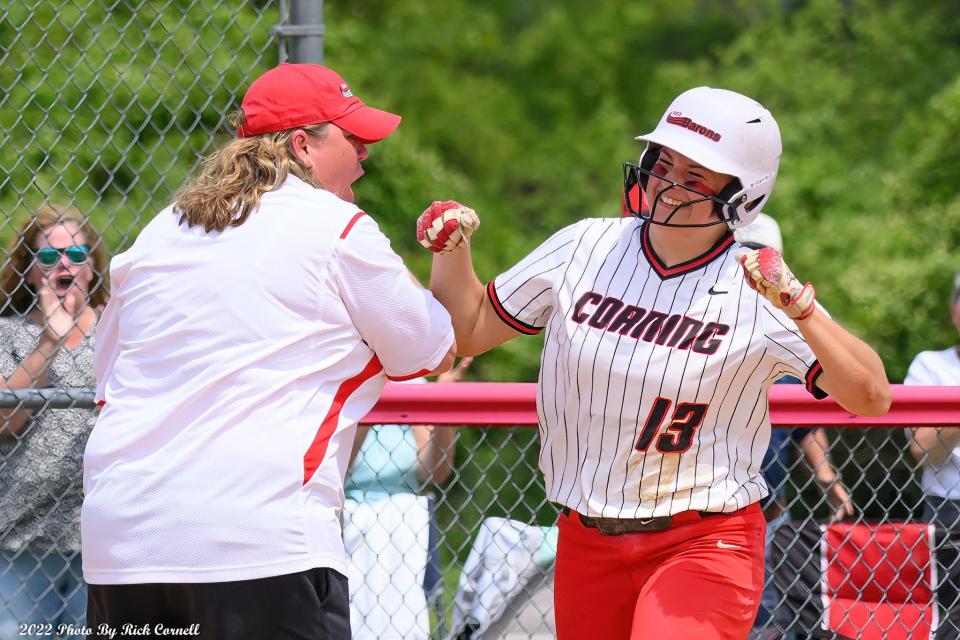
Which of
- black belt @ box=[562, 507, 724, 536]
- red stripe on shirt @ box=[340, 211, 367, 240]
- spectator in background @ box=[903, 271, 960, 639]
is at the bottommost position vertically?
spectator in background @ box=[903, 271, 960, 639]

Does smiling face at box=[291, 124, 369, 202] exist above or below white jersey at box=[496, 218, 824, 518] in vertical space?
above

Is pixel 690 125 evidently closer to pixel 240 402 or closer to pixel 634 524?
pixel 634 524

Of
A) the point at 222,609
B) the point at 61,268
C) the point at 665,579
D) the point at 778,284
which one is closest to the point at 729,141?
the point at 778,284

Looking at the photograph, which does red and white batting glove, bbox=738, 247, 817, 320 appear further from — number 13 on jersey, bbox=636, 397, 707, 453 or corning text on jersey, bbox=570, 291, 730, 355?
number 13 on jersey, bbox=636, 397, 707, 453

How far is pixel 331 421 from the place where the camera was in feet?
7.65

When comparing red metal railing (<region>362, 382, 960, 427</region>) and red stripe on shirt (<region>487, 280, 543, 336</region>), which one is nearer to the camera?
red stripe on shirt (<region>487, 280, 543, 336</region>)

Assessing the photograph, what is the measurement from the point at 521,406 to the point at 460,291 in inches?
19.4

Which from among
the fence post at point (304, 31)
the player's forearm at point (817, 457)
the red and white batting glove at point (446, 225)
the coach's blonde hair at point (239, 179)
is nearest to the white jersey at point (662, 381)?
the red and white batting glove at point (446, 225)

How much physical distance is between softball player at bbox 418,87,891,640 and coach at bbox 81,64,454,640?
1.35ft

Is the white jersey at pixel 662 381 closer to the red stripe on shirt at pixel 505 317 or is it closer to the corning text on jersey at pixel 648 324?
the corning text on jersey at pixel 648 324

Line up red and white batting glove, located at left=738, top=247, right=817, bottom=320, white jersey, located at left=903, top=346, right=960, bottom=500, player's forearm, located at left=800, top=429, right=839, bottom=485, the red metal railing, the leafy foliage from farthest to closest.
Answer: the leafy foliage
player's forearm, located at left=800, top=429, right=839, bottom=485
white jersey, located at left=903, top=346, right=960, bottom=500
the red metal railing
red and white batting glove, located at left=738, top=247, right=817, bottom=320

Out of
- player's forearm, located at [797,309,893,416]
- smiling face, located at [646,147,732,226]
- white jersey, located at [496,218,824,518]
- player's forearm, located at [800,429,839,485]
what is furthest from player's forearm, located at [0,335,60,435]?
player's forearm, located at [800,429,839,485]

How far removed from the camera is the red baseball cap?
2.51 metres

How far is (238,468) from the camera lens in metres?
2.21
